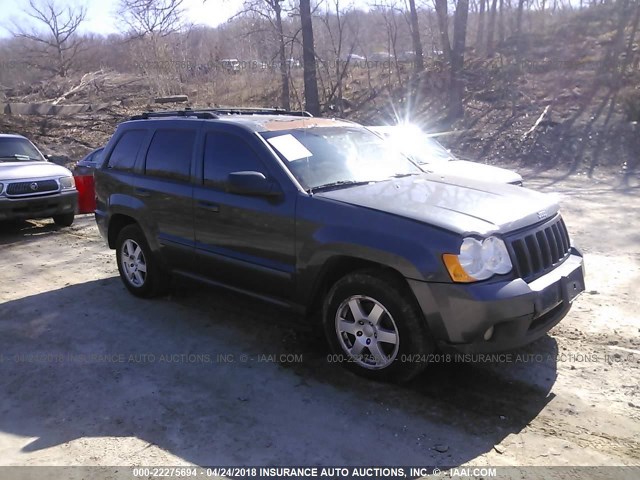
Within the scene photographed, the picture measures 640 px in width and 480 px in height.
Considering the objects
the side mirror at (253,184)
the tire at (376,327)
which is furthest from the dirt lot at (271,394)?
the side mirror at (253,184)

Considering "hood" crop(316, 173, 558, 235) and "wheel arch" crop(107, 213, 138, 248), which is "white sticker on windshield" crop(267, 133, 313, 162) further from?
"wheel arch" crop(107, 213, 138, 248)

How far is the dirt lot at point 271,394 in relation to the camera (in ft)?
10.5

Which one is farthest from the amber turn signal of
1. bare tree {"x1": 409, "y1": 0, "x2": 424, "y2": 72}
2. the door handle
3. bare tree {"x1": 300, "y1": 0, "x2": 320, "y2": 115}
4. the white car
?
bare tree {"x1": 409, "y1": 0, "x2": 424, "y2": 72}

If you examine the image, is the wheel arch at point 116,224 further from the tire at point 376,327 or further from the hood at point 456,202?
the tire at point 376,327

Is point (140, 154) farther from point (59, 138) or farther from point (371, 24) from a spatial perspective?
point (371, 24)

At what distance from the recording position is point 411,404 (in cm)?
363

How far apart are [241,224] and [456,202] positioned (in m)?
1.70

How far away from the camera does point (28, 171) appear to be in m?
9.27

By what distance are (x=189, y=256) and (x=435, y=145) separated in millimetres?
5037

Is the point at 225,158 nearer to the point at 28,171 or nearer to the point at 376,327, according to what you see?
the point at 376,327

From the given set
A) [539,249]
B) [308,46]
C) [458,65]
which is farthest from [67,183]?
[458,65]

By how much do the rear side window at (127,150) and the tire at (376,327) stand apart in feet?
9.31

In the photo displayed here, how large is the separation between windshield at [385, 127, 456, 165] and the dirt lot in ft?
10.2

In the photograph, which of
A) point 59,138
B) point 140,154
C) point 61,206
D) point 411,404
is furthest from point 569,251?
point 59,138
